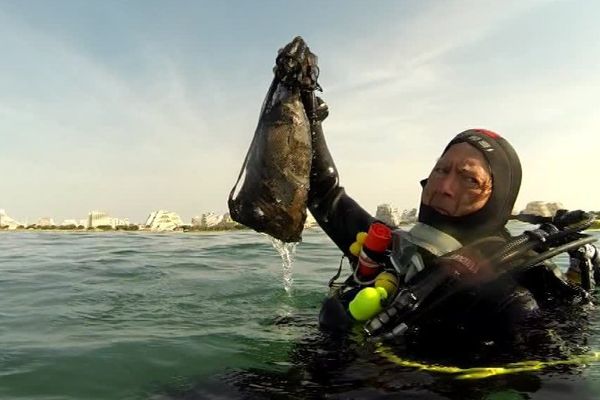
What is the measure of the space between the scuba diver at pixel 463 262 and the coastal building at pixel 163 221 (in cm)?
2128

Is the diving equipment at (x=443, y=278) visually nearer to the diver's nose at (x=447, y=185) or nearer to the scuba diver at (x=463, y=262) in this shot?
the scuba diver at (x=463, y=262)

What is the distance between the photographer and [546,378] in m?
3.30

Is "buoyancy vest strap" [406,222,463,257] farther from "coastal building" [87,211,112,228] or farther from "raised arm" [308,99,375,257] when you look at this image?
"coastal building" [87,211,112,228]

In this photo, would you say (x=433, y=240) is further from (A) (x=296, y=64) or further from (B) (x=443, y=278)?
(A) (x=296, y=64)

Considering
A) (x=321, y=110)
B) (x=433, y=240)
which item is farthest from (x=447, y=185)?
(x=321, y=110)

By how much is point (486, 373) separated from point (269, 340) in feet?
6.24

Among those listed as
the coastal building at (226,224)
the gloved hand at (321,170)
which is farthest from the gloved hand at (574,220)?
the coastal building at (226,224)

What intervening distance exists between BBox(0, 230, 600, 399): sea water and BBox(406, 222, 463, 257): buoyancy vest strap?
0.79 m

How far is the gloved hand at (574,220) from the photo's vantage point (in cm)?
439

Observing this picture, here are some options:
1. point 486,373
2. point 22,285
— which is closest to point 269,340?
point 486,373

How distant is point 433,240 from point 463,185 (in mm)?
578

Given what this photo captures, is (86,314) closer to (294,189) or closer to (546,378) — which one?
(294,189)

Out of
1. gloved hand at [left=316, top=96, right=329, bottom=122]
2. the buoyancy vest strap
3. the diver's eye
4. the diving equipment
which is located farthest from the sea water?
gloved hand at [left=316, top=96, right=329, bottom=122]

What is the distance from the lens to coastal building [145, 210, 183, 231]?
25.3 m
